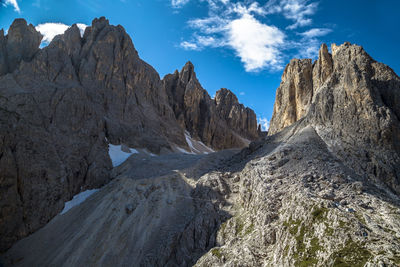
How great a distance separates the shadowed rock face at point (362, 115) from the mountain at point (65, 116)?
35.4 m

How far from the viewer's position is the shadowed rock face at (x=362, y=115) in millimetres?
21344

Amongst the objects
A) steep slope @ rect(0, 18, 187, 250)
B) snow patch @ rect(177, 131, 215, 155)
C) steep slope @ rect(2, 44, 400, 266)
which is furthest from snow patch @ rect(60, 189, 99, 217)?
snow patch @ rect(177, 131, 215, 155)

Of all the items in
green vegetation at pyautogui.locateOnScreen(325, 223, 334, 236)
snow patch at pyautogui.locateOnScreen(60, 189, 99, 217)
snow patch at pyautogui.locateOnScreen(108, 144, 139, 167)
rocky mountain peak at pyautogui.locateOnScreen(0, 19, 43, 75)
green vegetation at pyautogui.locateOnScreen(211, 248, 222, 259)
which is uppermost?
rocky mountain peak at pyautogui.locateOnScreen(0, 19, 43, 75)

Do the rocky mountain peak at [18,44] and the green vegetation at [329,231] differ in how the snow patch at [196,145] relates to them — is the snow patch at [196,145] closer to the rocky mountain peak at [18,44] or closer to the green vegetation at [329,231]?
the rocky mountain peak at [18,44]

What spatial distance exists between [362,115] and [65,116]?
45.9m

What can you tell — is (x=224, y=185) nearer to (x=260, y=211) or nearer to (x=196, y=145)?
(x=260, y=211)

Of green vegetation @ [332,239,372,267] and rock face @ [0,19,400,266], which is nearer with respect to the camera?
green vegetation @ [332,239,372,267]

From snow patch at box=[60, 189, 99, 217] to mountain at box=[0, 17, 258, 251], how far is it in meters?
0.73

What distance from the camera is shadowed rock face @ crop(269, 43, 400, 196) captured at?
21.3 metres

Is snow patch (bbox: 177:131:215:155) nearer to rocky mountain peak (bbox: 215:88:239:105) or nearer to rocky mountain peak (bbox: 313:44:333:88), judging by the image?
rocky mountain peak (bbox: 215:88:239:105)

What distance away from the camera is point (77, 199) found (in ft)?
125

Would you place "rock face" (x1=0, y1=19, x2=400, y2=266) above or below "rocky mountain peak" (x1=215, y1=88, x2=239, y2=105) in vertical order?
below

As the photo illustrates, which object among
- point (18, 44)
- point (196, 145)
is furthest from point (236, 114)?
point (18, 44)

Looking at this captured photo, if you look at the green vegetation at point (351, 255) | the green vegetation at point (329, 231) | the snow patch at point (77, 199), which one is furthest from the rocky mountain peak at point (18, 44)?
the green vegetation at point (351, 255)
